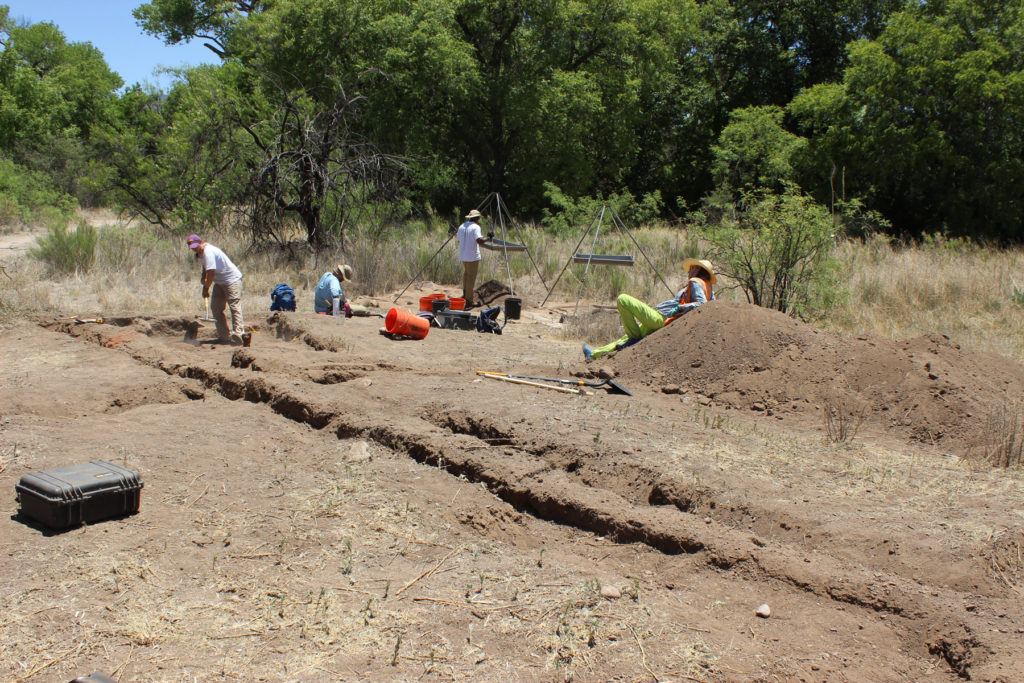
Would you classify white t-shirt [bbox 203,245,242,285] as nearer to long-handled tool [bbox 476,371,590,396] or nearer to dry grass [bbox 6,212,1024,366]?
dry grass [bbox 6,212,1024,366]

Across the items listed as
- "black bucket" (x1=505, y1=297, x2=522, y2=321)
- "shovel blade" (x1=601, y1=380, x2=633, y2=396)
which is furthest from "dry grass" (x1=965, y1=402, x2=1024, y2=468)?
"black bucket" (x1=505, y1=297, x2=522, y2=321)

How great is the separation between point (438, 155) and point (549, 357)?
15.9 metres

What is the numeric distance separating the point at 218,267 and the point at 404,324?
2.34m

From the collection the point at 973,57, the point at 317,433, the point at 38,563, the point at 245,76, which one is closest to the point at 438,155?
the point at 245,76

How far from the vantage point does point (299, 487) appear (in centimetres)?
540

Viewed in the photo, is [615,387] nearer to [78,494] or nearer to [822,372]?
[822,372]

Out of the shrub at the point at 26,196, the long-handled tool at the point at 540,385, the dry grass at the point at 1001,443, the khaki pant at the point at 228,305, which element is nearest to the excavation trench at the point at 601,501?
the long-handled tool at the point at 540,385

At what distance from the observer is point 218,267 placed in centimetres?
1006

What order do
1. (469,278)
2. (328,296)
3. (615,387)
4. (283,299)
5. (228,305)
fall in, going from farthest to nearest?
(469,278), (283,299), (328,296), (228,305), (615,387)

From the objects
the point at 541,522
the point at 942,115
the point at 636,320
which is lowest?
the point at 541,522

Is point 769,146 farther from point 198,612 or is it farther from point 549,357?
point 198,612

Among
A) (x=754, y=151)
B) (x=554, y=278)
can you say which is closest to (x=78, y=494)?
(x=554, y=278)

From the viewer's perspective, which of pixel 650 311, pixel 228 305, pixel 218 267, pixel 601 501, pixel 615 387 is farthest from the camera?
pixel 228 305

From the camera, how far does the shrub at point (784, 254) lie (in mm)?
10914
